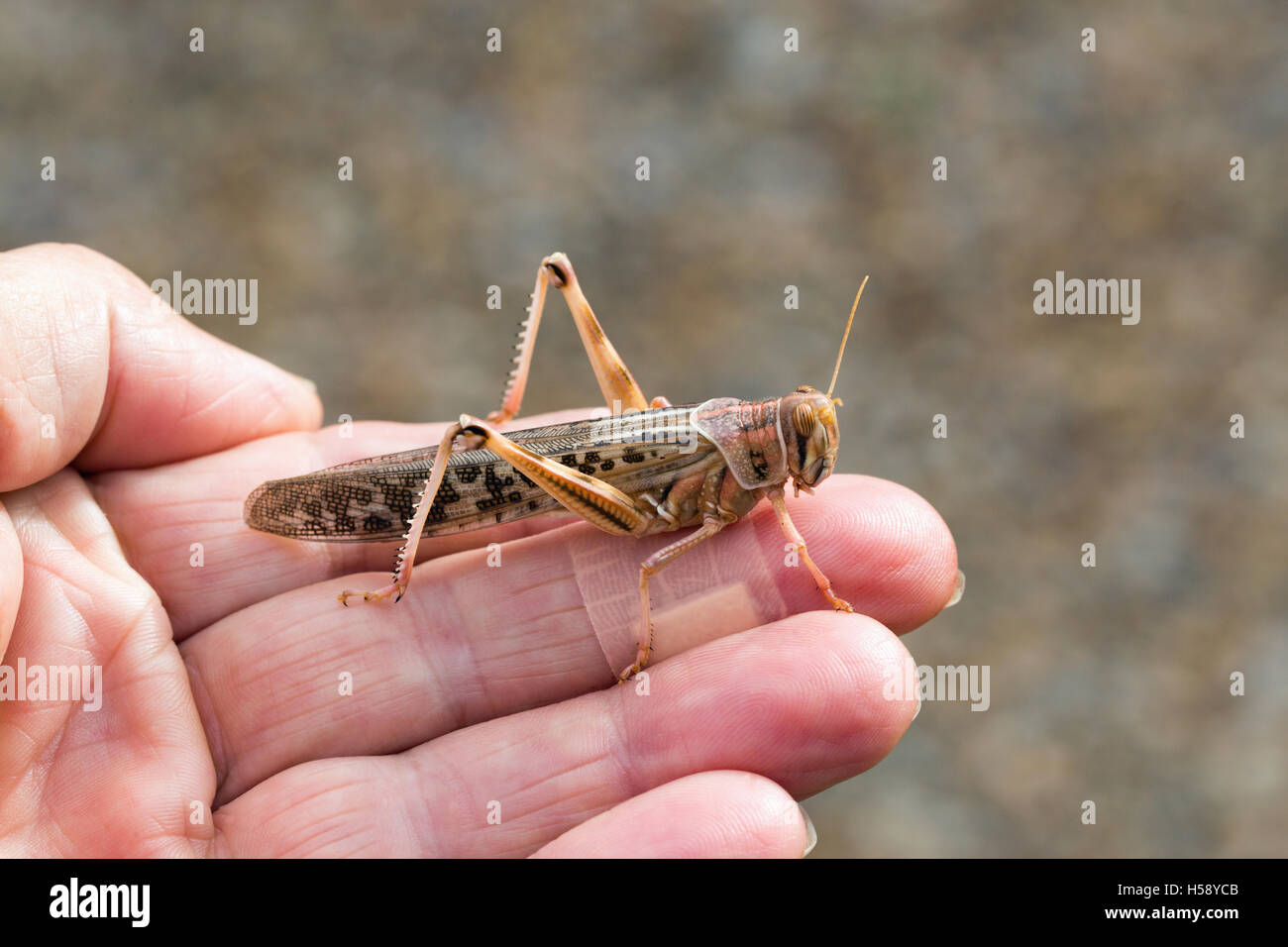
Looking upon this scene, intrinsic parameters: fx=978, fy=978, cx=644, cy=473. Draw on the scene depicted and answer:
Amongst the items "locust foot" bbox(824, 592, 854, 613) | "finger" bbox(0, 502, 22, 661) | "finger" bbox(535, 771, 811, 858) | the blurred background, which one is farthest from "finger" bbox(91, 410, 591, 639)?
the blurred background

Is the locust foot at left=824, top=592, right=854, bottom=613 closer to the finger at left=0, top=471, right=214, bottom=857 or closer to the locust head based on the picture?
the locust head

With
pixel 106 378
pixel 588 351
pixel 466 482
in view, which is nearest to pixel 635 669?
pixel 466 482

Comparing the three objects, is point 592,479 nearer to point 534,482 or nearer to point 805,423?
point 534,482

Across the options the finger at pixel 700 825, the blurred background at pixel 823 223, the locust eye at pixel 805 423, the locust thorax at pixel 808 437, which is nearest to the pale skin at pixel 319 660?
the finger at pixel 700 825

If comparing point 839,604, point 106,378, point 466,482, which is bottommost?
point 839,604

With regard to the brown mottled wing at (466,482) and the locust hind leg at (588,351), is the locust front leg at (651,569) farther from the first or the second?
the locust hind leg at (588,351)
